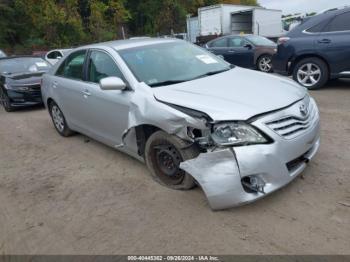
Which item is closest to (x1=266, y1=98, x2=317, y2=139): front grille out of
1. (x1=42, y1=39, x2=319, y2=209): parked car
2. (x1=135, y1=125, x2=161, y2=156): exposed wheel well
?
(x1=42, y1=39, x2=319, y2=209): parked car

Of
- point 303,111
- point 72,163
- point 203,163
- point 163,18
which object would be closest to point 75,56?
point 72,163

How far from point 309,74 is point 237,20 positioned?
15380 mm

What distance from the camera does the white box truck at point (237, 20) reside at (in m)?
21.5

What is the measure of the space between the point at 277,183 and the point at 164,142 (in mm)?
1183

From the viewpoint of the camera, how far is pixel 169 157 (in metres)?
3.66

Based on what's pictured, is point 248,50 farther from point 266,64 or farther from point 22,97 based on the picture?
point 22,97

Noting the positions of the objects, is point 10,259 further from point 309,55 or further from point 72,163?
point 309,55

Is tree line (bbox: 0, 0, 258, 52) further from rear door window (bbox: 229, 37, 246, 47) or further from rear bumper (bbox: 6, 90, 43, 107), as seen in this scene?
rear bumper (bbox: 6, 90, 43, 107)

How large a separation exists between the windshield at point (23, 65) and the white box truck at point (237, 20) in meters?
14.0

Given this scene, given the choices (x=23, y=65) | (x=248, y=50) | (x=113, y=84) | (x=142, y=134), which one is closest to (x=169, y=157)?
(x=142, y=134)

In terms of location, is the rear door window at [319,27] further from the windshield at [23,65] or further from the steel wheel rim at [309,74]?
the windshield at [23,65]

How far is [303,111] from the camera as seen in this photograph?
3457mm

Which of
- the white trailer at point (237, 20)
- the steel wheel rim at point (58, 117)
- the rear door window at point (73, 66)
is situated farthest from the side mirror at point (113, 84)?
the white trailer at point (237, 20)

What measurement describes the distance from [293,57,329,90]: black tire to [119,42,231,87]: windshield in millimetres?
3778
